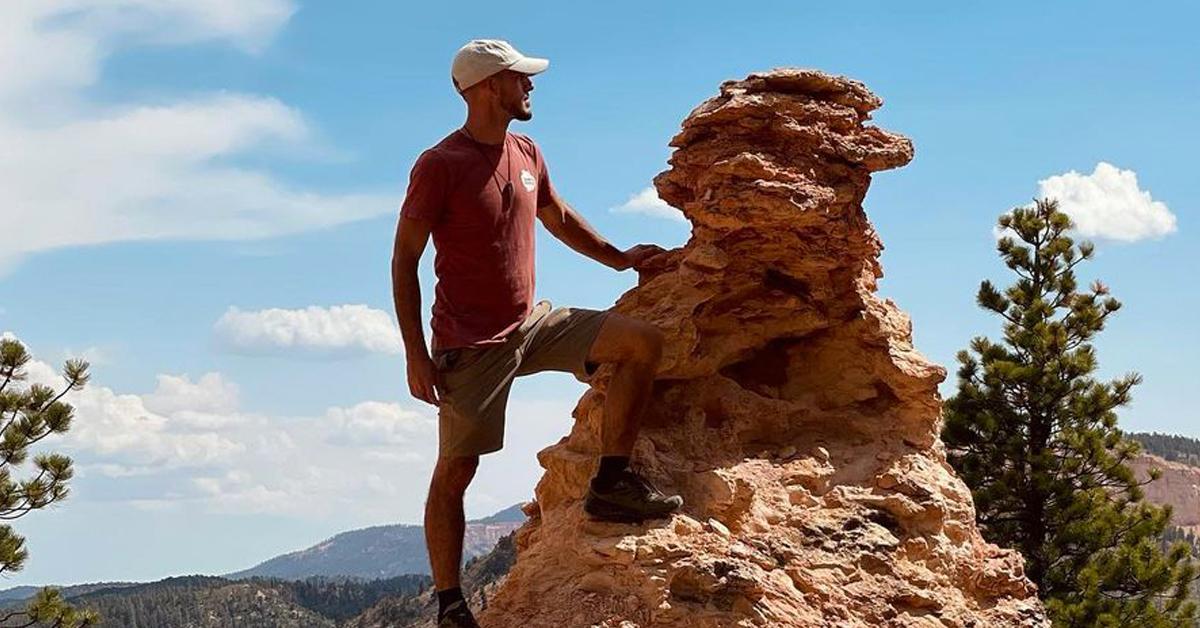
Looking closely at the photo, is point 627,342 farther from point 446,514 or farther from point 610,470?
point 446,514

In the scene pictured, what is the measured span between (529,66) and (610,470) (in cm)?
217

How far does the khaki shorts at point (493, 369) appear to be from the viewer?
6.61 metres

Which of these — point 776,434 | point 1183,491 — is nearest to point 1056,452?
point 776,434

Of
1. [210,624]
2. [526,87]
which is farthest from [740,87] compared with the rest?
[210,624]

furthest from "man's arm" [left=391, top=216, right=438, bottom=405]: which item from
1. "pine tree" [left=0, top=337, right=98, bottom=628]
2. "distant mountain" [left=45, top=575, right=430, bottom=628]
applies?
"distant mountain" [left=45, top=575, right=430, bottom=628]

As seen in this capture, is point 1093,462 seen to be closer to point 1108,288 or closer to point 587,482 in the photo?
point 1108,288

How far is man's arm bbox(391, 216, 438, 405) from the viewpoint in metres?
6.54

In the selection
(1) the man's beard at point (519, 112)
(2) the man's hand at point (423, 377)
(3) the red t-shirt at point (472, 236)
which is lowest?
(2) the man's hand at point (423, 377)

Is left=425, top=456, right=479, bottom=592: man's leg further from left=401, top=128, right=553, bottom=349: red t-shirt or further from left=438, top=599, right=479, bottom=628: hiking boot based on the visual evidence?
left=401, top=128, right=553, bottom=349: red t-shirt

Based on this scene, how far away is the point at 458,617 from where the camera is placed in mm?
6684

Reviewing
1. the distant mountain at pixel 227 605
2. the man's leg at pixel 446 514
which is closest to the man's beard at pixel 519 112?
the man's leg at pixel 446 514

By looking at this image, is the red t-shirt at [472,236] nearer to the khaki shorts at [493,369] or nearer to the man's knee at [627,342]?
the khaki shorts at [493,369]

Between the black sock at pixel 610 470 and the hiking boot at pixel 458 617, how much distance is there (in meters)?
0.95

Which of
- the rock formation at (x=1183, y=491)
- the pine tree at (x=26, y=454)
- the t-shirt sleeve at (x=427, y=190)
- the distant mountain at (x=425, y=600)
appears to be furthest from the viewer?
the rock formation at (x=1183, y=491)
